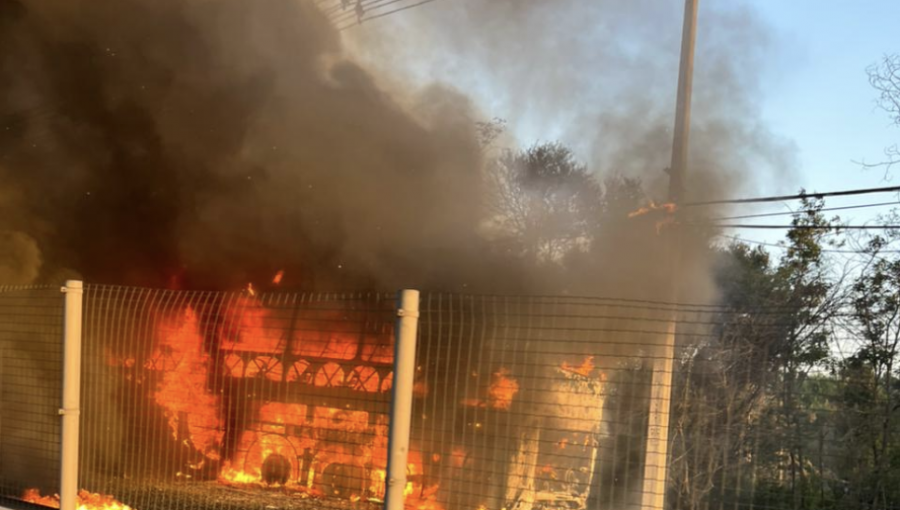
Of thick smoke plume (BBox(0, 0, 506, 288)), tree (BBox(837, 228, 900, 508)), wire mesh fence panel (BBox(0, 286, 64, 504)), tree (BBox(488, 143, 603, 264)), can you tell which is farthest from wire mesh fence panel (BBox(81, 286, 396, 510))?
tree (BBox(488, 143, 603, 264))

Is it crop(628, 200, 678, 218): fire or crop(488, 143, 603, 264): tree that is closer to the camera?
crop(628, 200, 678, 218): fire

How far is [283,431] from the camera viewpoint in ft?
18.3

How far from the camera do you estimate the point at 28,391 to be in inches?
281

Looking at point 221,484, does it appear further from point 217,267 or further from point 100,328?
point 217,267

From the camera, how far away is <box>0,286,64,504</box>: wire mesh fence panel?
702 centimetres

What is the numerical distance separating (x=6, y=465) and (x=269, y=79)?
8.08m

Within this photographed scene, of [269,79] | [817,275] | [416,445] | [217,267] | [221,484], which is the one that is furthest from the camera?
[269,79]

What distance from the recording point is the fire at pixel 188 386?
5812 mm

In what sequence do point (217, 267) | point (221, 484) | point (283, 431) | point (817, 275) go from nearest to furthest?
point (283, 431) < point (221, 484) < point (817, 275) < point (217, 267)

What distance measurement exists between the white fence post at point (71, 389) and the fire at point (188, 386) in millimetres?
710

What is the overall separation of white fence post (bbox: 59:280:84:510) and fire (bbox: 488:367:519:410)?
2.84 meters

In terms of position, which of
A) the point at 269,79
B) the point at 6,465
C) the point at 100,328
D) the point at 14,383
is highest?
the point at 269,79

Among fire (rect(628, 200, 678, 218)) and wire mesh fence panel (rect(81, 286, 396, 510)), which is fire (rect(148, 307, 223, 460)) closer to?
wire mesh fence panel (rect(81, 286, 396, 510))

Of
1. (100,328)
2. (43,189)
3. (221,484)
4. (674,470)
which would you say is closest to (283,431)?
(221,484)
